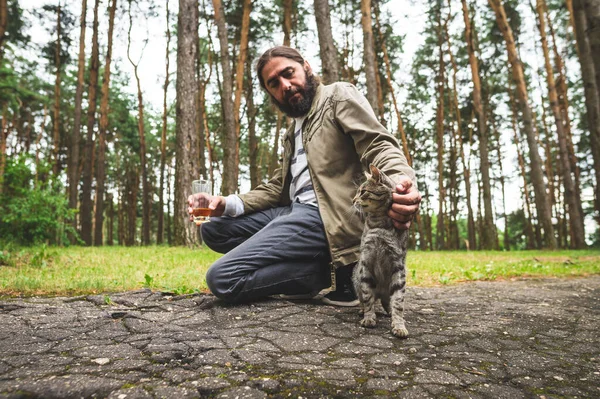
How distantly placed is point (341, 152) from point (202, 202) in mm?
1390

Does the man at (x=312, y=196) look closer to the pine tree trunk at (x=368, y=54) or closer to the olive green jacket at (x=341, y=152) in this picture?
the olive green jacket at (x=341, y=152)

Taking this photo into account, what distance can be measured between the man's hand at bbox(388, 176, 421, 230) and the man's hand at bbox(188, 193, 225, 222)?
1.83 meters

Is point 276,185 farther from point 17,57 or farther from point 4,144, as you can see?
point 4,144

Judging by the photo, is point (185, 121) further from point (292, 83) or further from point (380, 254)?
point (380, 254)

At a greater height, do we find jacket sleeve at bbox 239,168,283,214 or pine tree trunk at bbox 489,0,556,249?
pine tree trunk at bbox 489,0,556,249

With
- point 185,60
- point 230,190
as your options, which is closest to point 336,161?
point 185,60

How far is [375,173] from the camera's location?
246 cm

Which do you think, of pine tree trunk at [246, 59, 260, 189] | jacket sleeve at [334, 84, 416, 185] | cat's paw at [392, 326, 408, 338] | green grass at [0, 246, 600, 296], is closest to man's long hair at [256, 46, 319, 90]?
jacket sleeve at [334, 84, 416, 185]

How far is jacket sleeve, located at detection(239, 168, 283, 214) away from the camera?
13.5 feet

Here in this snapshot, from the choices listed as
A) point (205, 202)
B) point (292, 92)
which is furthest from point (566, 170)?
point (205, 202)

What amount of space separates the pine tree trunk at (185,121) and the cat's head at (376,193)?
781cm

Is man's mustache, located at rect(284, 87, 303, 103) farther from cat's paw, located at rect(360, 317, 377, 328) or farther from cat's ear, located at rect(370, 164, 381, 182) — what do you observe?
cat's paw, located at rect(360, 317, 377, 328)

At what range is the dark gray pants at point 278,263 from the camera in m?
3.28

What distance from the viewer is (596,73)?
4.14 m
